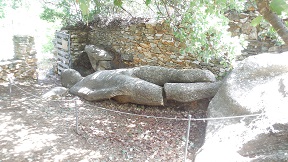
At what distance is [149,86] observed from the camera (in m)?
5.61

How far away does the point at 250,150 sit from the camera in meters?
3.11

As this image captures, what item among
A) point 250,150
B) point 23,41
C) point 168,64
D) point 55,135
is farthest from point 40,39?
point 250,150

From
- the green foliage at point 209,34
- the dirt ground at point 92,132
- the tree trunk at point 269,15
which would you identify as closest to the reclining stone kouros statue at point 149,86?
the dirt ground at point 92,132

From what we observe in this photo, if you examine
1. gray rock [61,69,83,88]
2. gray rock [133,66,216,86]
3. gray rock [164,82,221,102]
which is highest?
gray rock [133,66,216,86]

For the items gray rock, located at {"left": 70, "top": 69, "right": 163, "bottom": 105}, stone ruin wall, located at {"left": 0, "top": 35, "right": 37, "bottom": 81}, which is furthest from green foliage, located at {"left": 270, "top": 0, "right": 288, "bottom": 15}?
stone ruin wall, located at {"left": 0, "top": 35, "right": 37, "bottom": 81}

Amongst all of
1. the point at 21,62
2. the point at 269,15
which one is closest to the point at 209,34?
the point at 269,15

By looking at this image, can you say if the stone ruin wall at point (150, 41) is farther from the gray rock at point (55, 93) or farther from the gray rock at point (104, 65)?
the gray rock at point (55, 93)

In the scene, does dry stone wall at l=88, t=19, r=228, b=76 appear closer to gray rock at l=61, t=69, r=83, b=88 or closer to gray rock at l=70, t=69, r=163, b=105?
gray rock at l=70, t=69, r=163, b=105

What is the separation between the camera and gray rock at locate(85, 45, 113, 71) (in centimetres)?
838

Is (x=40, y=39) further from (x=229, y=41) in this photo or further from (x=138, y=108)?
(x=229, y=41)

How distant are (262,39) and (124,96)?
3.52 m

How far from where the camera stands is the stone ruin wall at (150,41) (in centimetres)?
608

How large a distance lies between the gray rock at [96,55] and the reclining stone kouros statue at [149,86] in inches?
66.3

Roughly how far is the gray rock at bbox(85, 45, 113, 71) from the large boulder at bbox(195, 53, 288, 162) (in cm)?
464
